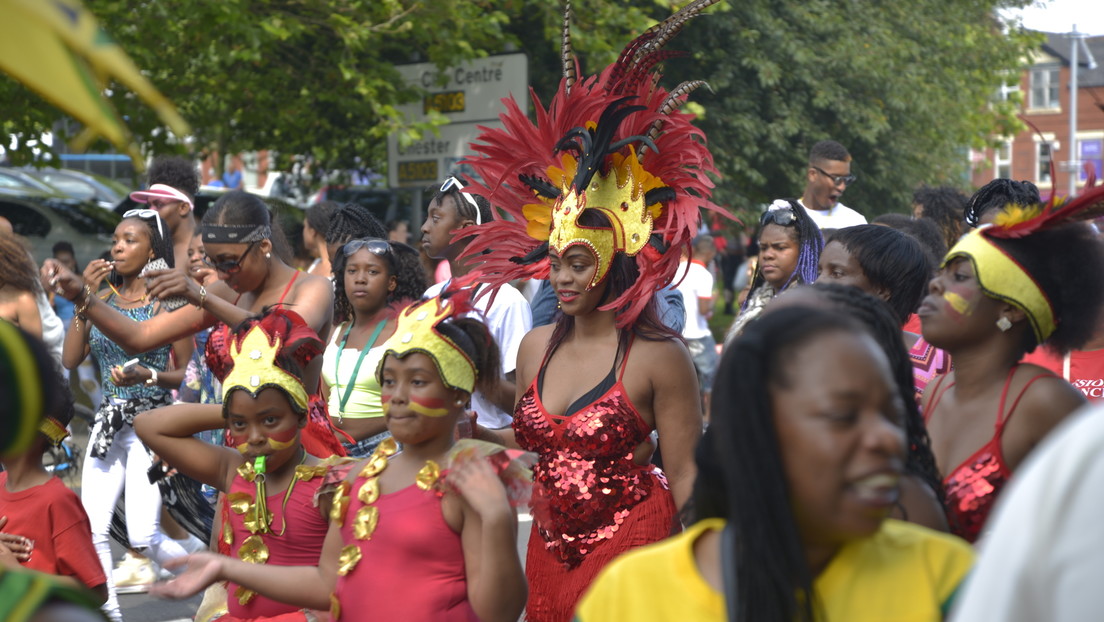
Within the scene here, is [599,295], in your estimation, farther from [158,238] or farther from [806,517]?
[158,238]

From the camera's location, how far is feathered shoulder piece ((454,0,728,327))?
4.43m

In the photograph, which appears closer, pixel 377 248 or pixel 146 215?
pixel 377 248

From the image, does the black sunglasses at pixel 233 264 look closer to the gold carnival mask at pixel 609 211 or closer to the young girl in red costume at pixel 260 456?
the young girl in red costume at pixel 260 456

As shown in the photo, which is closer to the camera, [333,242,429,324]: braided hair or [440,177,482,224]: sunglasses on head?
[333,242,429,324]: braided hair

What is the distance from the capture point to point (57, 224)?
1513cm

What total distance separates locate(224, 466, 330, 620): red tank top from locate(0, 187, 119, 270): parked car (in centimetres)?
1146

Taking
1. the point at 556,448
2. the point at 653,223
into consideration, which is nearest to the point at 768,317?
the point at 556,448

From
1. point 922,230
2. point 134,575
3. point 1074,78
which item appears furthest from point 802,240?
point 1074,78

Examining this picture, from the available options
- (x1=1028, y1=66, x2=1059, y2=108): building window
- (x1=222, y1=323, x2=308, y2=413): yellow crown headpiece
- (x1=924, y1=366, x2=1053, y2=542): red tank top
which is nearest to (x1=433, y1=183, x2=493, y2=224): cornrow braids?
(x1=222, y1=323, x2=308, y2=413): yellow crown headpiece

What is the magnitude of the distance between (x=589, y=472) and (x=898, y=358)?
52.6 inches

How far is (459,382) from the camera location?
3.83 meters

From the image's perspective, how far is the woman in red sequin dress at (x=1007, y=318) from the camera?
10.9 feet

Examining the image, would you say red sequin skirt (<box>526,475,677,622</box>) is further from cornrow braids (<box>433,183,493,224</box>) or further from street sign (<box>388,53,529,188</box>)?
street sign (<box>388,53,529,188</box>)

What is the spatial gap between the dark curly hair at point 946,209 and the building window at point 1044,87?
50218 millimetres
